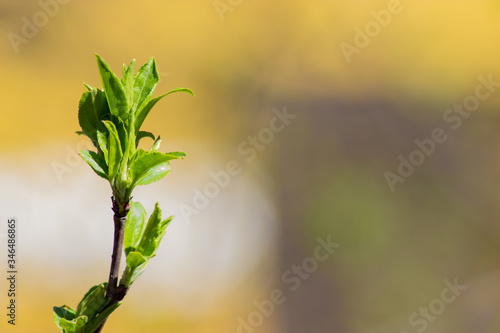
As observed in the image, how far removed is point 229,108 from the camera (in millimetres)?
1914

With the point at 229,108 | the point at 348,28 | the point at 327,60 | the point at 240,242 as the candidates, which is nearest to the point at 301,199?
→ the point at 240,242

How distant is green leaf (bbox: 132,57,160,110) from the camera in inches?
13.4

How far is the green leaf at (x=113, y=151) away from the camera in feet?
1.00

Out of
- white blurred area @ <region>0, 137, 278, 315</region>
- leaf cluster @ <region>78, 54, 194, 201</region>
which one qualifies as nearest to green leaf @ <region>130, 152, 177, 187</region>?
leaf cluster @ <region>78, 54, 194, 201</region>

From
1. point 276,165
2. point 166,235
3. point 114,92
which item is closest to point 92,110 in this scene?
point 114,92

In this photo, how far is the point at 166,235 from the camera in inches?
67.0

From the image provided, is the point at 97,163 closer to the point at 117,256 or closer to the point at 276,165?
the point at 117,256

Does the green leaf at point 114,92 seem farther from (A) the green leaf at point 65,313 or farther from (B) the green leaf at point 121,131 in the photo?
(A) the green leaf at point 65,313

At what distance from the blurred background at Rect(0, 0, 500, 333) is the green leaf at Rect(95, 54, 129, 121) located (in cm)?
134

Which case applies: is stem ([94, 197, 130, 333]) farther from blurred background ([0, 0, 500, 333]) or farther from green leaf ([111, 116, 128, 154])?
blurred background ([0, 0, 500, 333])

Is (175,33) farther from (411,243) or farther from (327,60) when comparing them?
(411,243)

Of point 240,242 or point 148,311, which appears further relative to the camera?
point 240,242

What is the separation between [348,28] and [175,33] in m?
0.70

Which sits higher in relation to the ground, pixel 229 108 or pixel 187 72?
pixel 187 72
